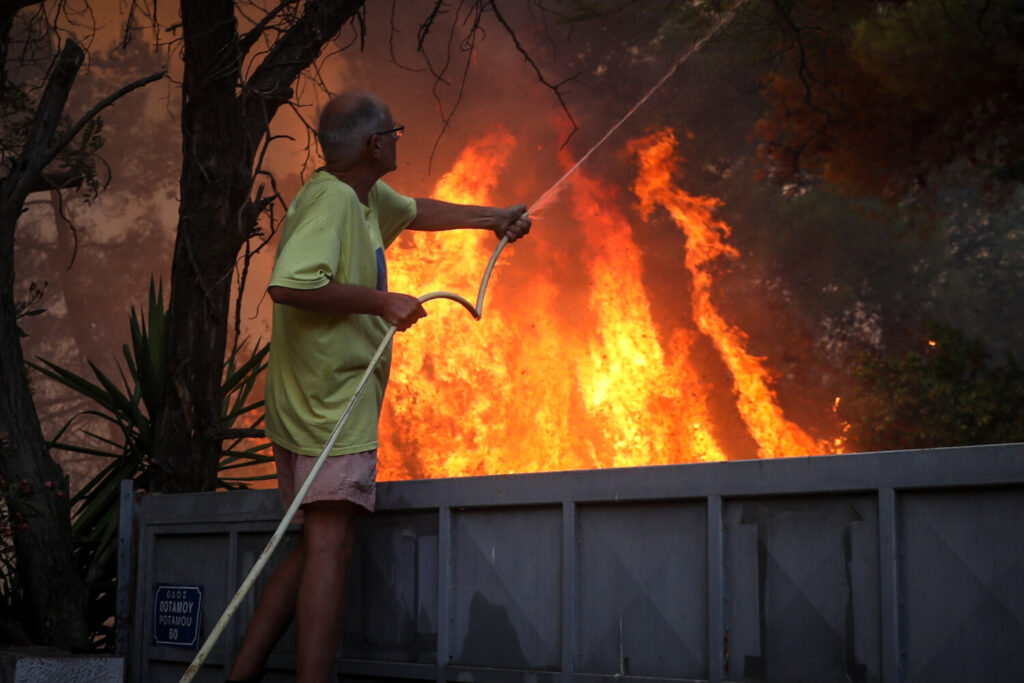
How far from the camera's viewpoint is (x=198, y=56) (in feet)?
15.6

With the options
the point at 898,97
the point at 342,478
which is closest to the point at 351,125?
the point at 342,478

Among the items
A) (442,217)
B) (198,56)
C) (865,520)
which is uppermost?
(198,56)

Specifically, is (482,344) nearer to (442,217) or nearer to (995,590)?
(442,217)

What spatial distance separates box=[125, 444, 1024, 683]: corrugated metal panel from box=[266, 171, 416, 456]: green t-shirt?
0.39 meters

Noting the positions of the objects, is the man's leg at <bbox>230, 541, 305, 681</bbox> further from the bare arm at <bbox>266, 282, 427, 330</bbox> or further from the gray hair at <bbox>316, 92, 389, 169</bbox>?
the gray hair at <bbox>316, 92, 389, 169</bbox>

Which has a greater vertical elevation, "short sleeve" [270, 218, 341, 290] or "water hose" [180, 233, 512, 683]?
"short sleeve" [270, 218, 341, 290]

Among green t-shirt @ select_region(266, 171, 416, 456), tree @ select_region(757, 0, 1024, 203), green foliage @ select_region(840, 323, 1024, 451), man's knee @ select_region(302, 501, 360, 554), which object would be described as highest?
tree @ select_region(757, 0, 1024, 203)

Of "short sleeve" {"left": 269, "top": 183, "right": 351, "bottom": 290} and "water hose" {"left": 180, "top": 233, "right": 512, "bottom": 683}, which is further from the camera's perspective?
"short sleeve" {"left": 269, "top": 183, "right": 351, "bottom": 290}

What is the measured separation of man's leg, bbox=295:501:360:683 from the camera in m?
2.69

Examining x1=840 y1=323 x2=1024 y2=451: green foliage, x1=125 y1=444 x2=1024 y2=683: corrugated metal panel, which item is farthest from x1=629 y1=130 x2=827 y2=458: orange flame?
x1=125 y1=444 x2=1024 y2=683: corrugated metal panel

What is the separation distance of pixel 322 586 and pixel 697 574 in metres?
0.92

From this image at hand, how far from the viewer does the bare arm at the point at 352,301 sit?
8.93 feet

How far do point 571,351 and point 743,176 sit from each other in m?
2.66

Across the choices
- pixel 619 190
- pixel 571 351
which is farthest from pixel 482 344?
pixel 619 190
